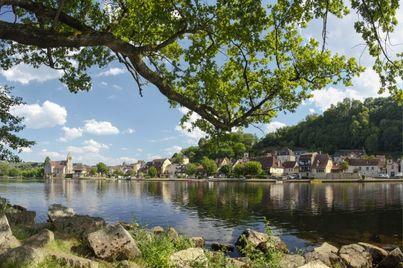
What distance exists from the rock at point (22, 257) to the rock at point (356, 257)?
58.4ft

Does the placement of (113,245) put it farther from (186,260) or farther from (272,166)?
(272,166)

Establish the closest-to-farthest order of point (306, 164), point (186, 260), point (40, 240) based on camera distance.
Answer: point (40, 240), point (186, 260), point (306, 164)

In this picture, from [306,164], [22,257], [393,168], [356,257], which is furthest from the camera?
[306,164]

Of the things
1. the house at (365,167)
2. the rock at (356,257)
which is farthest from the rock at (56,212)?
the house at (365,167)

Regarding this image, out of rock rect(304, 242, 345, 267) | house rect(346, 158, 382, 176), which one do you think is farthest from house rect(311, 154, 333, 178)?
rock rect(304, 242, 345, 267)

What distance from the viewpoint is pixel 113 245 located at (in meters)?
11.4

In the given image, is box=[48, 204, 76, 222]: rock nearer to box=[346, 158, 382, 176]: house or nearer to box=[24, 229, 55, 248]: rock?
box=[24, 229, 55, 248]: rock

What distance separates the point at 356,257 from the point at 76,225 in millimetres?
16139

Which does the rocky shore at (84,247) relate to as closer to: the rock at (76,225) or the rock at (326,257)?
the rock at (76,225)

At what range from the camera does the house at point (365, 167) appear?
17212cm

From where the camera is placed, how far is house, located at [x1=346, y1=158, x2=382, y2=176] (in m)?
172

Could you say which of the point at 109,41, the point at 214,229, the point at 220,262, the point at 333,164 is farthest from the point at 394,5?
the point at 333,164

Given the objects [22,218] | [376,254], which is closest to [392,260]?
[376,254]

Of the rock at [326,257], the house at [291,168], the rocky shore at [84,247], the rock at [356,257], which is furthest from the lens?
the house at [291,168]
